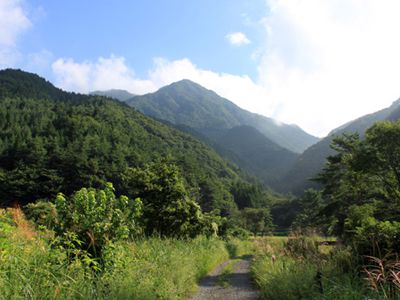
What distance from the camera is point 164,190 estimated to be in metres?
16.4

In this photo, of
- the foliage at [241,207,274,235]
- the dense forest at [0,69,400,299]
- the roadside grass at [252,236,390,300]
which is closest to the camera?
the dense forest at [0,69,400,299]

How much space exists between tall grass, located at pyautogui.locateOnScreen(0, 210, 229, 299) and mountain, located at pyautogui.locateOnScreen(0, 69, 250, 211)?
41457mm

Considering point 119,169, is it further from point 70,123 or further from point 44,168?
point 70,123

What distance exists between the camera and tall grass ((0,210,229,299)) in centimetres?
411

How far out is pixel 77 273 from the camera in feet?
16.6

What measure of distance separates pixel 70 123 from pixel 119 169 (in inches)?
998

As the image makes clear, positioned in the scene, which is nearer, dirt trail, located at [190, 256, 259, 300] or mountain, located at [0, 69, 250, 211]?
dirt trail, located at [190, 256, 259, 300]

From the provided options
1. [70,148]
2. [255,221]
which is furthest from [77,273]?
[70,148]

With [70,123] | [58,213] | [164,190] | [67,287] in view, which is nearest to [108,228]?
[58,213]

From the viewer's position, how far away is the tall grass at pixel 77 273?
411 cm

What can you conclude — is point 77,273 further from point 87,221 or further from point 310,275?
point 310,275

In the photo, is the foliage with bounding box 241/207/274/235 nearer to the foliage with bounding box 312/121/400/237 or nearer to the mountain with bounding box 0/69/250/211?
the mountain with bounding box 0/69/250/211

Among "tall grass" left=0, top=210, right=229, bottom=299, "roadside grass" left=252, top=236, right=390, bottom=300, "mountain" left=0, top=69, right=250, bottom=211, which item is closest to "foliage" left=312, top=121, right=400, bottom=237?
"roadside grass" left=252, top=236, right=390, bottom=300

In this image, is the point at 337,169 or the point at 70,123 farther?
the point at 70,123
